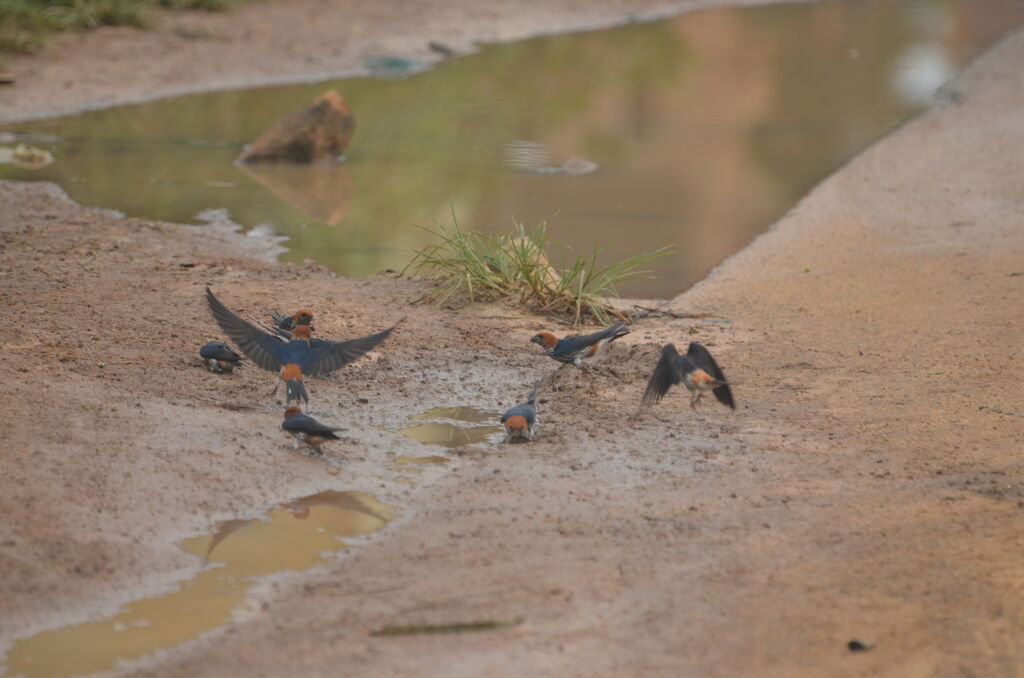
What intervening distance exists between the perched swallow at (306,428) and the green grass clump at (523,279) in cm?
227

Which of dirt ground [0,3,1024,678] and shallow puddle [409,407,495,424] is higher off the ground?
dirt ground [0,3,1024,678]

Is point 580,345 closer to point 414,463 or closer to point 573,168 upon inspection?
point 414,463

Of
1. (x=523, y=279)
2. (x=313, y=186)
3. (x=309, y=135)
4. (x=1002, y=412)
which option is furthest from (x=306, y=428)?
(x=309, y=135)

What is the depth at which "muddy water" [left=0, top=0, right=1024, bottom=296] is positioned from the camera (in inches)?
363

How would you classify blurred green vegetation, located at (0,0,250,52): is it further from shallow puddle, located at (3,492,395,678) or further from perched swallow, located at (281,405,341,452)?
shallow puddle, located at (3,492,395,678)

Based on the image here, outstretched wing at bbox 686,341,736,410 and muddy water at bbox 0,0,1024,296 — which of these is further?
muddy water at bbox 0,0,1024,296

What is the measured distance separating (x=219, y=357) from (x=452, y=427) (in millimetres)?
1125

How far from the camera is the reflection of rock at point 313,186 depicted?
9.73m

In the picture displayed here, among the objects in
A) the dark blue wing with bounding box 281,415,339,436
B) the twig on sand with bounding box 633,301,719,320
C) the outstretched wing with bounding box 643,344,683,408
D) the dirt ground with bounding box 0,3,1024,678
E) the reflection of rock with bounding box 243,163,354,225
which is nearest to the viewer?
the dirt ground with bounding box 0,3,1024,678

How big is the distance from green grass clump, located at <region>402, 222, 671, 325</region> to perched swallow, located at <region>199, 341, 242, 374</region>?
1647 millimetres

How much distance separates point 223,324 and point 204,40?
11.8 m

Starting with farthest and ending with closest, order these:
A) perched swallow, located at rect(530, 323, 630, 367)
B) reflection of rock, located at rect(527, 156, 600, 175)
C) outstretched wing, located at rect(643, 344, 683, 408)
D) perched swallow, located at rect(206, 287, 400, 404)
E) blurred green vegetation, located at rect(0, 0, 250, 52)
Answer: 1. blurred green vegetation, located at rect(0, 0, 250, 52)
2. reflection of rock, located at rect(527, 156, 600, 175)
3. perched swallow, located at rect(530, 323, 630, 367)
4. perched swallow, located at rect(206, 287, 400, 404)
5. outstretched wing, located at rect(643, 344, 683, 408)

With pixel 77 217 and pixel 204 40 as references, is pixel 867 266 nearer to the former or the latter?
pixel 77 217

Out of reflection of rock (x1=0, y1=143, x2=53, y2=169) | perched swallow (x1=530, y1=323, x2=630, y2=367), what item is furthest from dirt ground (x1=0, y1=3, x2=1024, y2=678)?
Result: reflection of rock (x1=0, y1=143, x2=53, y2=169)
